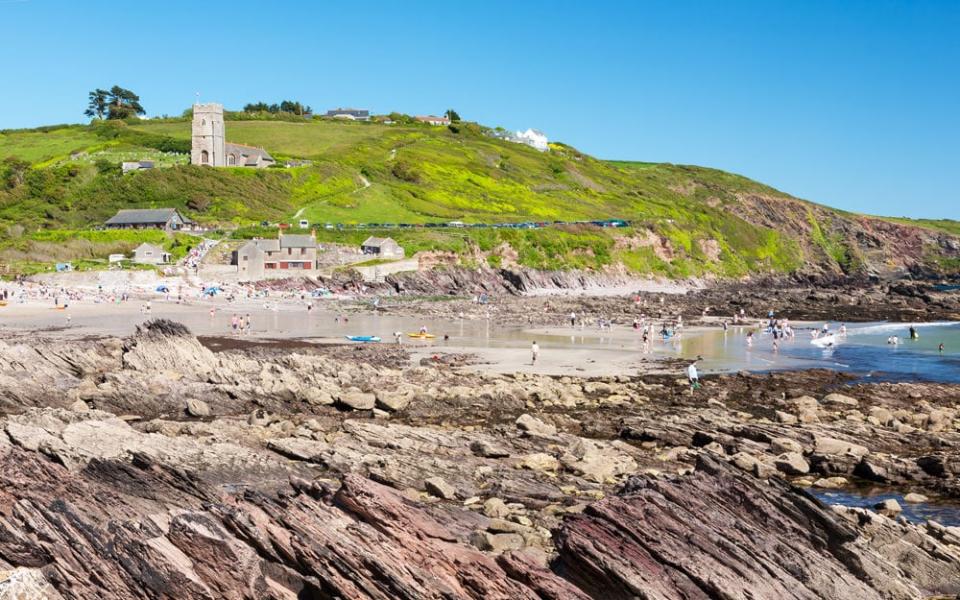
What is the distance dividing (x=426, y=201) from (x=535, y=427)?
379 ft

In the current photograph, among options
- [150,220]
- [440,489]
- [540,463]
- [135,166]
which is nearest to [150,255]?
[150,220]

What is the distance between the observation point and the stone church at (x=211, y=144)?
5551 inches

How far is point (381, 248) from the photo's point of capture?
107 metres

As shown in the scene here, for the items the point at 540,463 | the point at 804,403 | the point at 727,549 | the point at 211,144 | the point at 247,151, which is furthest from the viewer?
the point at 247,151

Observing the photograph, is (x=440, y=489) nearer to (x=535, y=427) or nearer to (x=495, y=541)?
(x=495, y=541)

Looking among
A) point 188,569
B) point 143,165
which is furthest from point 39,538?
point 143,165

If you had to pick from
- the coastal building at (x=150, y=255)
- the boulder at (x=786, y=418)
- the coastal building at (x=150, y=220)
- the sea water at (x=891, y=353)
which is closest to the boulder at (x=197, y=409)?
the boulder at (x=786, y=418)

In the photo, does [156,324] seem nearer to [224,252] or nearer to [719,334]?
[719,334]

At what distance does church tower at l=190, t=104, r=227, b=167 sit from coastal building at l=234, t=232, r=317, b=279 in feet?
146

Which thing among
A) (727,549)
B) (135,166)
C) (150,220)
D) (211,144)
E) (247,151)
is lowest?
(727,549)

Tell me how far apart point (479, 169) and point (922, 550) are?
514 feet

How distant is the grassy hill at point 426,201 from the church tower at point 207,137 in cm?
402

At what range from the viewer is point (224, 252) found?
98.5 m

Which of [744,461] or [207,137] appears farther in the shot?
[207,137]
